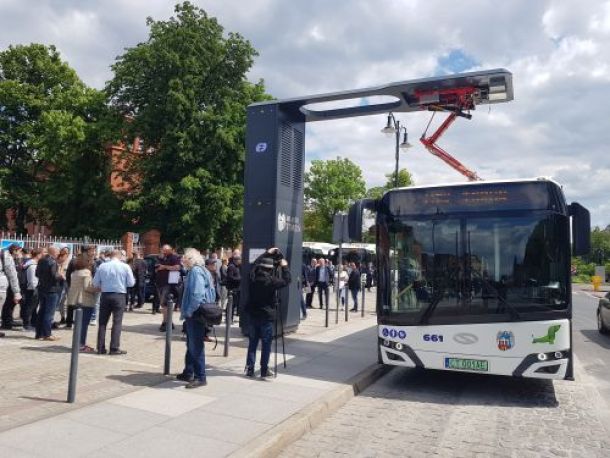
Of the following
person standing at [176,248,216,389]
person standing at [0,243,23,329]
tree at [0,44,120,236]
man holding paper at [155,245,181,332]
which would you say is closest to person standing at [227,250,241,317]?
man holding paper at [155,245,181,332]

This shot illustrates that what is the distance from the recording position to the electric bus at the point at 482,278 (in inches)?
292

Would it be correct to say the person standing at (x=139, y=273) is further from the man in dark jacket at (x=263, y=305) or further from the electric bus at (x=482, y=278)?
the electric bus at (x=482, y=278)

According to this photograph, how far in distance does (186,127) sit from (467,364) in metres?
24.8

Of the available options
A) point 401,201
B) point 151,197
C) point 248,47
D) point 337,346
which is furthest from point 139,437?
point 248,47

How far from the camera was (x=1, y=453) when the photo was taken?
14.8 feet

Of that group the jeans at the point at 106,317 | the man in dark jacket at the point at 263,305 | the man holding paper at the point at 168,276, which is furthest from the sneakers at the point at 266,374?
the man holding paper at the point at 168,276

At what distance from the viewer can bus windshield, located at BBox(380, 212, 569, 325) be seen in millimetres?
7492

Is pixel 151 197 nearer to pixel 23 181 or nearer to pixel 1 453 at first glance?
pixel 23 181

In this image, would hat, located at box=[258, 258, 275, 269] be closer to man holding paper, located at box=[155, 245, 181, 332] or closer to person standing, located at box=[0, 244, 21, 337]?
man holding paper, located at box=[155, 245, 181, 332]

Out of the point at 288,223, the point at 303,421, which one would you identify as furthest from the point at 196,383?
the point at 288,223

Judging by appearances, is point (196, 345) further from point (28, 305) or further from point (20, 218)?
point (20, 218)

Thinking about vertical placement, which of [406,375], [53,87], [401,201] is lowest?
[406,375]

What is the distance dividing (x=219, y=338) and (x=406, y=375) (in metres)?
4.34

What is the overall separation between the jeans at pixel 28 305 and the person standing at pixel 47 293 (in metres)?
1.18
